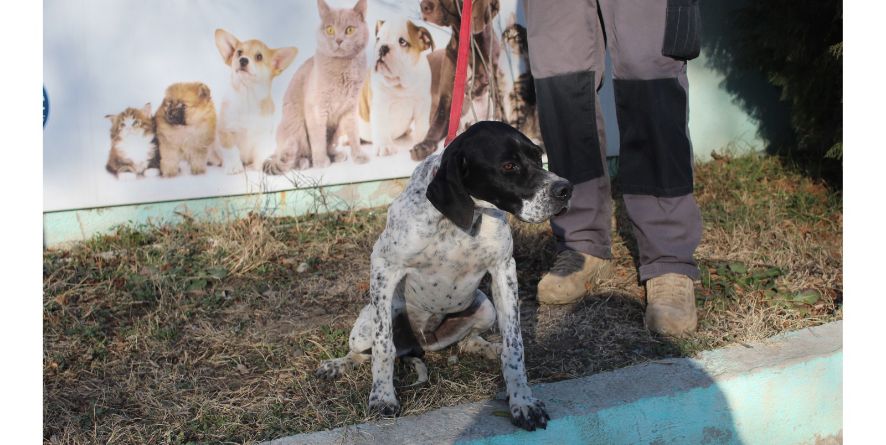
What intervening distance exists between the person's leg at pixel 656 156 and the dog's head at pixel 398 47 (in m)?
1.91

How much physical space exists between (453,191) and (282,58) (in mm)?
2807

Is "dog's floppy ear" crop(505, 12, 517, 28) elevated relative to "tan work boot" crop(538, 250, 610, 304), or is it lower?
elevated

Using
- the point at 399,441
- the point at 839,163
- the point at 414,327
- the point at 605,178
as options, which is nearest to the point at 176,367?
the point at 414,327

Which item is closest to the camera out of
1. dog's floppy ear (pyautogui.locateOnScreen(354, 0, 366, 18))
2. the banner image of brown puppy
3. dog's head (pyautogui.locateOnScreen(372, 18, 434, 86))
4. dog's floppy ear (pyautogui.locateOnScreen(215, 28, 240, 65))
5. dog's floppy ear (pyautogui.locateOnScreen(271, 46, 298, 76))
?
dog's floppy ear (pyautogui.locateOnScreen(215, 28, 240, 65))

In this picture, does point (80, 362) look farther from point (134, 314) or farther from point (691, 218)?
point (691, 218)

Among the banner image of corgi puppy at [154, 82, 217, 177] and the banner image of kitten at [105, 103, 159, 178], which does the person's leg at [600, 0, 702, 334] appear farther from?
the banner image of kitten at [105, 103, 159, 178]

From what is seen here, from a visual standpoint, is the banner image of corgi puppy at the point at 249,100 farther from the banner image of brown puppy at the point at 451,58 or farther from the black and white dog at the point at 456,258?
the black and white dog at the point at 456,258

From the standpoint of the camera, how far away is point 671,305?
146 inches

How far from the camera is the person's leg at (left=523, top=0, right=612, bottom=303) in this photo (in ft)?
13.0

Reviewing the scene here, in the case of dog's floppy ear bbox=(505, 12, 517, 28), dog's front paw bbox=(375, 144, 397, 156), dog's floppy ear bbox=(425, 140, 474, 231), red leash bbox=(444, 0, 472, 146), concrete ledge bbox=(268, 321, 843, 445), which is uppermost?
dog's floppy ear bbox=(505, 12, 517, 28)

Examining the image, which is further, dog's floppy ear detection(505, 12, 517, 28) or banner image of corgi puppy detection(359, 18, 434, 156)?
dog's floppy ear detection(505, 12, 517, 28)

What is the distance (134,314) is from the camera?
411 cm

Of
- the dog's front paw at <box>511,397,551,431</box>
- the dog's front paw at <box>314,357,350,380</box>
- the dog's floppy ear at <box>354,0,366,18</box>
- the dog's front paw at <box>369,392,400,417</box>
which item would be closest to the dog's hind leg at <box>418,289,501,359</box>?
the dog's front paw at <box>314,357,350,380</box>

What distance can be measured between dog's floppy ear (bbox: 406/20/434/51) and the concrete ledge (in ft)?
9.81
